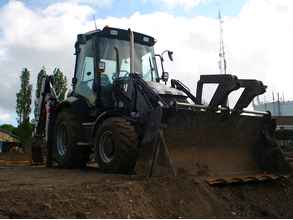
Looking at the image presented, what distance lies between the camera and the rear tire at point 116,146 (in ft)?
25.5

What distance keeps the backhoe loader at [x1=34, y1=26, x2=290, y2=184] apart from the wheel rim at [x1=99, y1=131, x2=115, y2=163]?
22 mm

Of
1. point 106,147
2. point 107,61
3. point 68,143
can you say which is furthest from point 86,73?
point 106,147

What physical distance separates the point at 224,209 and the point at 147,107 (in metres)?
2.73

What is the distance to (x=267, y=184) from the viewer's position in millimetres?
7832

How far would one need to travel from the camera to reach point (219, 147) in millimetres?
8328

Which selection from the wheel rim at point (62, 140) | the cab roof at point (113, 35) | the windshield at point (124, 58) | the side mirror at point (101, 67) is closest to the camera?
the side mirror at point (101, 67)

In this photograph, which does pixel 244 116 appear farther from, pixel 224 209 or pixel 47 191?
pixel 47 191

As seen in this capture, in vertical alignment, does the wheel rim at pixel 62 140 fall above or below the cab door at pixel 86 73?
below

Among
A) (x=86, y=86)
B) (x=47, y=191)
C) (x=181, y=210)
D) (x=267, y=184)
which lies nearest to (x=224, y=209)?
(x=181, y=210)

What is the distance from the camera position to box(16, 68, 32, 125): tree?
3866cm

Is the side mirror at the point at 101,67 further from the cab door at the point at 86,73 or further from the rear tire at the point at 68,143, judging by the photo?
the rear tire at the point at 68,143

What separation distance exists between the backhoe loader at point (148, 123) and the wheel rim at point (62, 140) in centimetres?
3

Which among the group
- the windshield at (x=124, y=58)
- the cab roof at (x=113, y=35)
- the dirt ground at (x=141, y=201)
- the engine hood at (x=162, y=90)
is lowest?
the dirt ground at (x=141, y=201)

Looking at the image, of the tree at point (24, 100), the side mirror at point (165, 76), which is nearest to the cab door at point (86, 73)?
the side mirror at point (165, 76)
